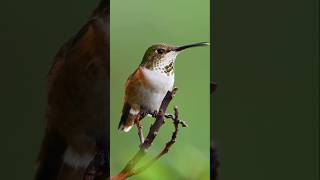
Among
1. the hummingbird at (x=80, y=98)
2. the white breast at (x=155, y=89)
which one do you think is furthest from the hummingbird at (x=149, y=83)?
the hummingbird at (x=80, y=98)

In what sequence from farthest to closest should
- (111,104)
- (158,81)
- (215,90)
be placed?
(215,90)
(158,81)
(111,104)

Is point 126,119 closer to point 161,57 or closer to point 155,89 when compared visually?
point 155,89

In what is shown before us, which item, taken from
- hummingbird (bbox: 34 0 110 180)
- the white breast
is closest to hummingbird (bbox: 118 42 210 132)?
the white breast

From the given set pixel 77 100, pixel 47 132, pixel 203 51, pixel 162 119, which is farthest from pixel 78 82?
pixel 203 51

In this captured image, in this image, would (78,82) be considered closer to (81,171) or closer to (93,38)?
(93,38)

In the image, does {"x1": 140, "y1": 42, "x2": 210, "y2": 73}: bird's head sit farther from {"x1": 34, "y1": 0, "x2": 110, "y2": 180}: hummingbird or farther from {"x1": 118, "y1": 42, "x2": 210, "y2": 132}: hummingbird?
{"x1": 34, "y1": 0, "x2": 110, "y2": 180}: hummingbird

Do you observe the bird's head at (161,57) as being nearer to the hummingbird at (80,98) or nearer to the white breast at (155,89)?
the white breast at (155,89)

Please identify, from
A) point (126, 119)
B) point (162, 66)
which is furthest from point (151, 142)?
point (162, 66)
